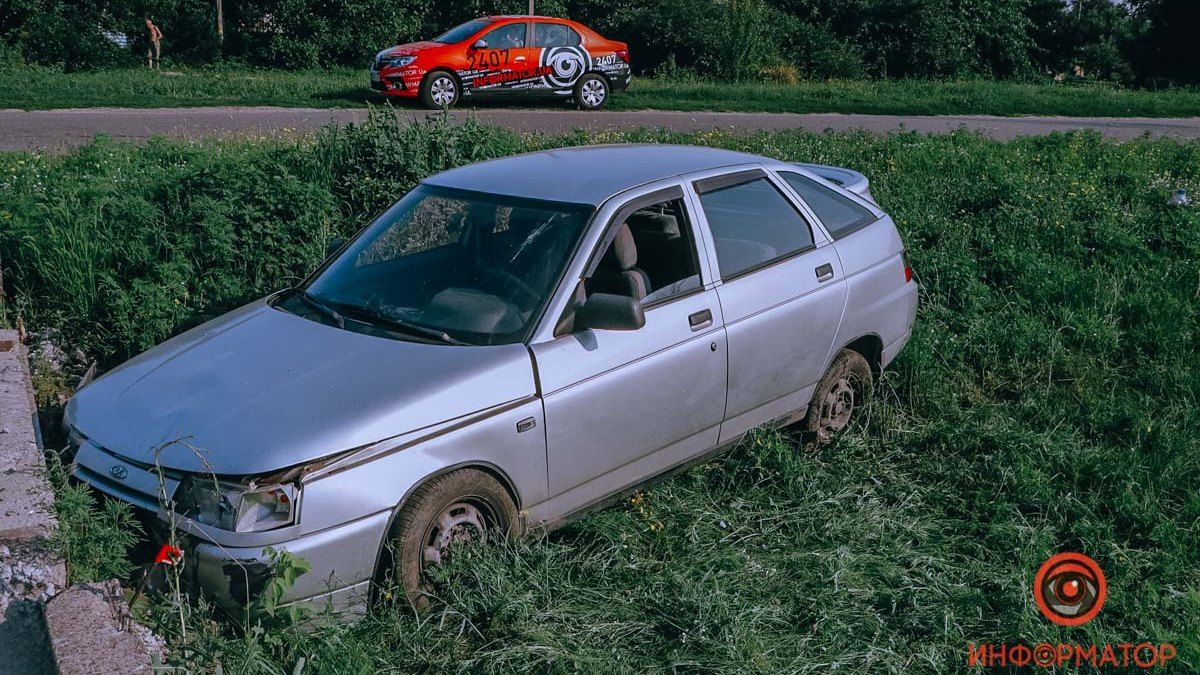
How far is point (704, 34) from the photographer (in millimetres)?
26391

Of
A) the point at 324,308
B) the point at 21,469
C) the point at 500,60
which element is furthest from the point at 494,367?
the point at 500,60

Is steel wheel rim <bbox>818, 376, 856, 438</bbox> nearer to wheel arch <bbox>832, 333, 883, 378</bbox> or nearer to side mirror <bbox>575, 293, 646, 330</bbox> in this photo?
wheel arch <bbox>832, 333, 883, 378</bbox>

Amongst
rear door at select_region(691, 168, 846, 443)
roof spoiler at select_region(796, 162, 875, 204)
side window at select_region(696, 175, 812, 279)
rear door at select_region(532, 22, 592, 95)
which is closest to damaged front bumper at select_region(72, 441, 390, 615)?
rear door at select_region(691, 168, 846, 443)

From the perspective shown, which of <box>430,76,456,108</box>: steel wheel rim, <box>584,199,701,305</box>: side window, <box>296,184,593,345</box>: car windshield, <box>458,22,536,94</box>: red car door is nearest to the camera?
<box>296,184,593,345</box>: car windshield

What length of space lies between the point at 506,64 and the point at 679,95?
4292mm

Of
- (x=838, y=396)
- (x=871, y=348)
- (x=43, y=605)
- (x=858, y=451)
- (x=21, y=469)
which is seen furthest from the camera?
(x=871, y=348)

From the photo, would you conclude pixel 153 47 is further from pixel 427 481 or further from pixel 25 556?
pixel 427 481

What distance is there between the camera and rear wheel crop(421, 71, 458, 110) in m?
18.0

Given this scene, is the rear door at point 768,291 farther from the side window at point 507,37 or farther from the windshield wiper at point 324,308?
the side window at point 507,37

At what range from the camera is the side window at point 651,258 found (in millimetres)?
4948

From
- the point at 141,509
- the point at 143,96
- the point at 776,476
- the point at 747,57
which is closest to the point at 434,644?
the point at 141,509

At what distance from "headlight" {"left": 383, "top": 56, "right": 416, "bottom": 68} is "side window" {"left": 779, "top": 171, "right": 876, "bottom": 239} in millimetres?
12852

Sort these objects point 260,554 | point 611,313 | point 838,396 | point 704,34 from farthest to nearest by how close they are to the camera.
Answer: point 704,34 < point 838,396 < point 611,313 < point 260,554

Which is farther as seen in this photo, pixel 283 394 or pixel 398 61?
pixel 398 61
